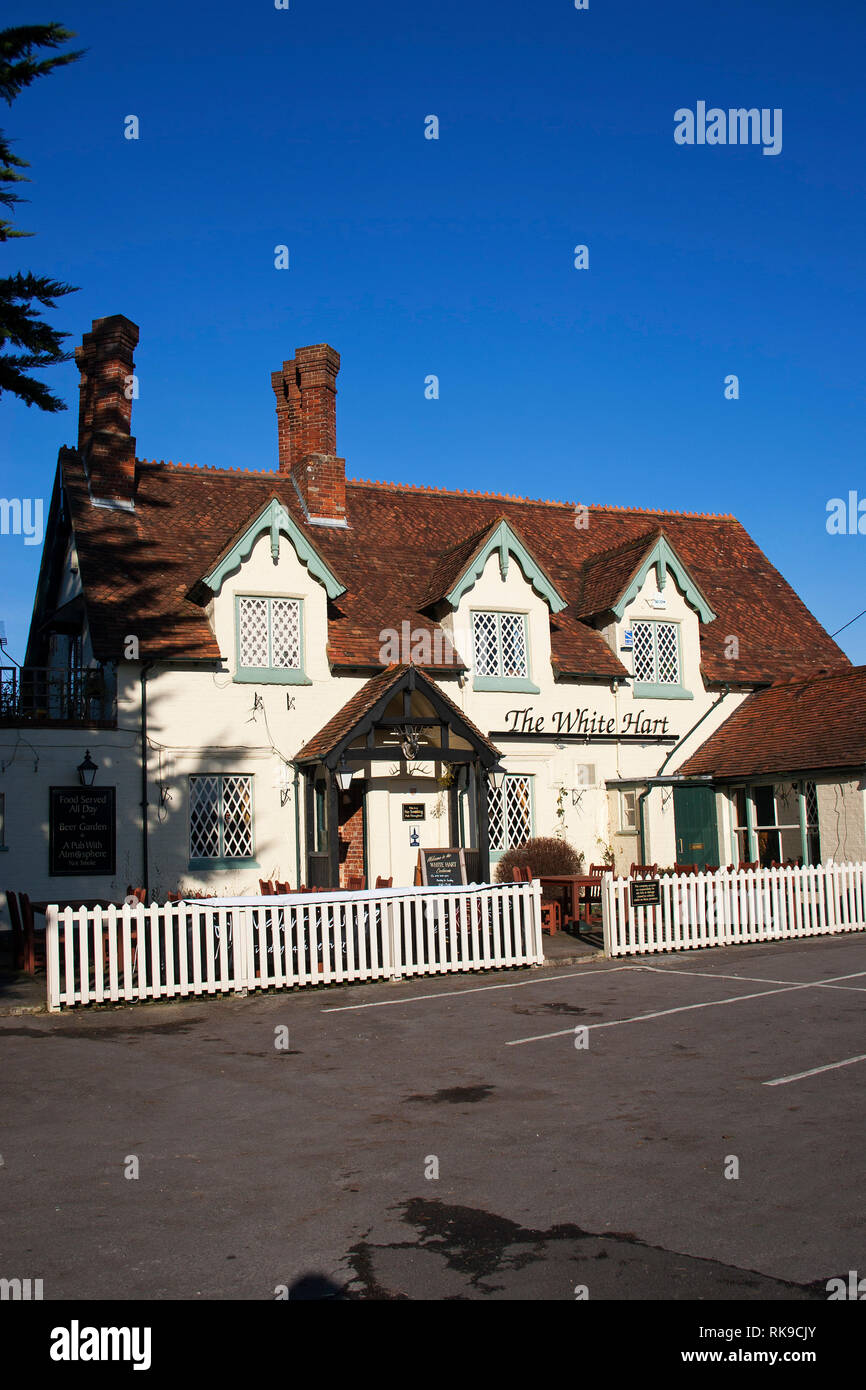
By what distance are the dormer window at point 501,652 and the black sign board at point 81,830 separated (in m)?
7.85

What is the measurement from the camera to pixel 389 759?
823 inches

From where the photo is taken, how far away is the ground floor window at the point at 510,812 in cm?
2397

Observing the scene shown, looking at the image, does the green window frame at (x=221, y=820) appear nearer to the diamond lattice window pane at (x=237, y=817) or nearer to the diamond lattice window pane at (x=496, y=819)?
the diamond lattice window pane at (x=237, y=817)

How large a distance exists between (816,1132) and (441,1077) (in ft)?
11.0

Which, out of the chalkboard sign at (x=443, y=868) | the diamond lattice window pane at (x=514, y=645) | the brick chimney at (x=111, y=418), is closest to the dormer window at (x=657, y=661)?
the diamond lattice window pane at (x=514, y=645)

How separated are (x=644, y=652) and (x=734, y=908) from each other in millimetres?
8396

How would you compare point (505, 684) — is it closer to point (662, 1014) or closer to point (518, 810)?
point (518, 810)

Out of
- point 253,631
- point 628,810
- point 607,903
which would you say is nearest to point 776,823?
point 628,810

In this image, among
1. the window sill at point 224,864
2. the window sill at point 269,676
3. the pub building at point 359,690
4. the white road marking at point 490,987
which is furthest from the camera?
the window sill at point 269,676

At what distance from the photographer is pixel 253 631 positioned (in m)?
22.2

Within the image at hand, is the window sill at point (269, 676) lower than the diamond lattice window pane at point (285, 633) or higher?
lower

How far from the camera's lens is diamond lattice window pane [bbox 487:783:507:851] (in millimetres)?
23906
